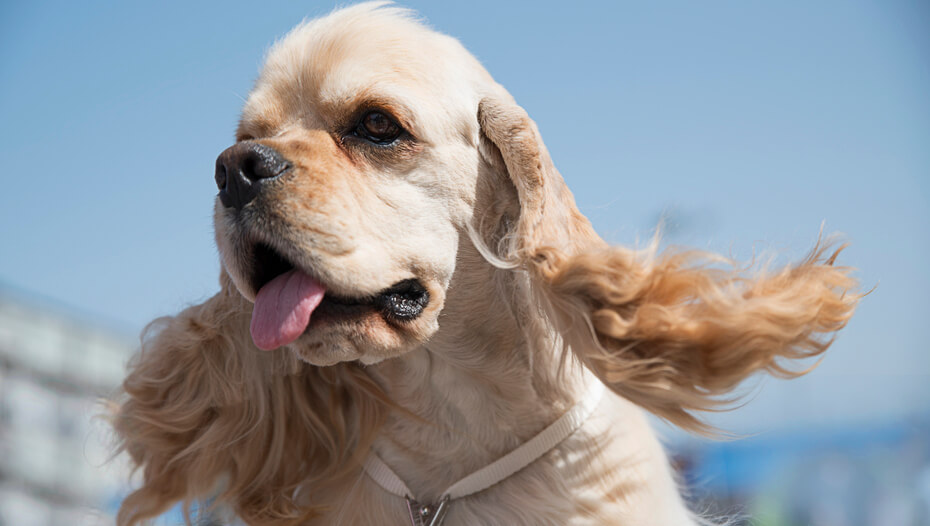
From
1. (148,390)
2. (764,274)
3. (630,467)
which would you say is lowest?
(148,390)

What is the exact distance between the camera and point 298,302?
5.73 ft

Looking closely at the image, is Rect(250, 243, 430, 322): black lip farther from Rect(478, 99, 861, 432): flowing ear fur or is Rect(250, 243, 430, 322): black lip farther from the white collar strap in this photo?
the white collar strap

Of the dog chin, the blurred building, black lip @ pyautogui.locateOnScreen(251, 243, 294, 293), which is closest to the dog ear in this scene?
the dog chin

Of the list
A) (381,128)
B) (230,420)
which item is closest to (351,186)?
(381,128)

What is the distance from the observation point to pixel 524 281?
2.07 meters

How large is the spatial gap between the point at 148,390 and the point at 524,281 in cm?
139

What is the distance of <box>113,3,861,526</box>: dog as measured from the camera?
68.1 inches

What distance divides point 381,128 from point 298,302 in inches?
20.1

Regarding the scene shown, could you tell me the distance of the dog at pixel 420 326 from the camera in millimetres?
1730

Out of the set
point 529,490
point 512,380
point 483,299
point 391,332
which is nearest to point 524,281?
point 483,299

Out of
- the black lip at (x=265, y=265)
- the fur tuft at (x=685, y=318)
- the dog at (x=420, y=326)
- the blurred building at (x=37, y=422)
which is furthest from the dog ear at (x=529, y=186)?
the blurred building at (x=37, y=422)

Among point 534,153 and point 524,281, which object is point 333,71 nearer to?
point 534,153

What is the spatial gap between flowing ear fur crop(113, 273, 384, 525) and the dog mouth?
60cm

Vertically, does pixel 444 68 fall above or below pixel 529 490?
above
